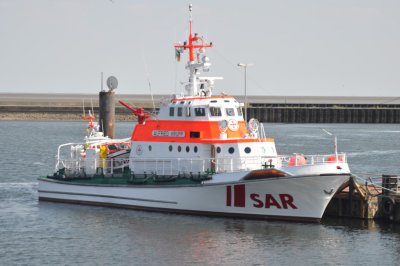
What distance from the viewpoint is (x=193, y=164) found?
129 feet

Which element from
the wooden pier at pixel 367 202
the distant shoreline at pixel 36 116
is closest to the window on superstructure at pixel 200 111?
the wooden pier at pixel 367 202

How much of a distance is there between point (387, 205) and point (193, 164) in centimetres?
831

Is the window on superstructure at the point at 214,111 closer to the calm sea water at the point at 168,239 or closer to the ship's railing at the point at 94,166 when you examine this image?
the calm sea water at the point at 168,239

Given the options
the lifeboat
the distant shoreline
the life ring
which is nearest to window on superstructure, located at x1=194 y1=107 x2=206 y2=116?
the lifeboat

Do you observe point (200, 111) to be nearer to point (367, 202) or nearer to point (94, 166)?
point (94, 166)

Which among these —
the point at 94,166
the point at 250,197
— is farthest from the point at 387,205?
the point at 94,166

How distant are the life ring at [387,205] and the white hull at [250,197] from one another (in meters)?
2.35

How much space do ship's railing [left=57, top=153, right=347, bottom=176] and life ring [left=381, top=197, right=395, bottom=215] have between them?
240 cm

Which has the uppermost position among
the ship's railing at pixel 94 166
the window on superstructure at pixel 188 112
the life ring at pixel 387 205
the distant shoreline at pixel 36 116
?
the window on superstructure at pixel 188 112

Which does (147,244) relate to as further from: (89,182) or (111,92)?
(111,92)

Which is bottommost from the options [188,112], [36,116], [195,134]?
[36,116]

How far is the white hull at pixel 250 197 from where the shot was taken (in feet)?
120

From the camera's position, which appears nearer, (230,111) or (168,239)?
(168,239)

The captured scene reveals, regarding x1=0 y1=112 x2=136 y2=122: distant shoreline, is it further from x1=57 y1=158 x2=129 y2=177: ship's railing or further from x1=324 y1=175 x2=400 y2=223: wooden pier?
x1=324 y1=175 x2=400 y2=223: wooden pier
